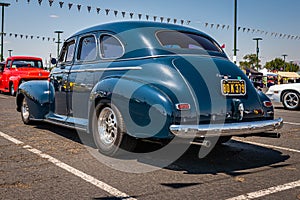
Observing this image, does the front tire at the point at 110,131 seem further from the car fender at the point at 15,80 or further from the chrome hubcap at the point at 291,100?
the car fender at the point at 15,80

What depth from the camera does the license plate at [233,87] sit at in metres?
4.42

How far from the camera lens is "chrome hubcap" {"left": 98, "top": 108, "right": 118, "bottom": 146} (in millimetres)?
4750

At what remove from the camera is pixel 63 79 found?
605 cm

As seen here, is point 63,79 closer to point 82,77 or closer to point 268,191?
point 82,77

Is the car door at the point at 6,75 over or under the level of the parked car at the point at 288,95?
over

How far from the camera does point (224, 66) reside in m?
4.71

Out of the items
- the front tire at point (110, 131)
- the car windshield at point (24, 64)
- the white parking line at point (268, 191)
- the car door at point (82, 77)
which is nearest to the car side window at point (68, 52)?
the car door at point (82, 77)

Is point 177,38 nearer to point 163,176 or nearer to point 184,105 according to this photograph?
point 184,105

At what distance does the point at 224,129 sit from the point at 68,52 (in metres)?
3.44

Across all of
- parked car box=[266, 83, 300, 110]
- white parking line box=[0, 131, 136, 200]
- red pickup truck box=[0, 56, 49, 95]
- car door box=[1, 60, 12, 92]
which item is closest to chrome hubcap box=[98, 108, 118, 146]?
white parking line box=[0, 131, 136, 200]

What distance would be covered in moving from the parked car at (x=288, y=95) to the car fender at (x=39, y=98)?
8.66 m

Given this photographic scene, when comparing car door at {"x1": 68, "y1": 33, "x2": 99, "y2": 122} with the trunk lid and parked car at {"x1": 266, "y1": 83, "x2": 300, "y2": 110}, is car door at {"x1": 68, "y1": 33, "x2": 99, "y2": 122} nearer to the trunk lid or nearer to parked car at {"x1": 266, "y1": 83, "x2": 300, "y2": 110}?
the trunk lid

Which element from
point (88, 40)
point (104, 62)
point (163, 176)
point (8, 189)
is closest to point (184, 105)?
point (163, 176)

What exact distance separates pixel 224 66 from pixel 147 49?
1.02 meters
